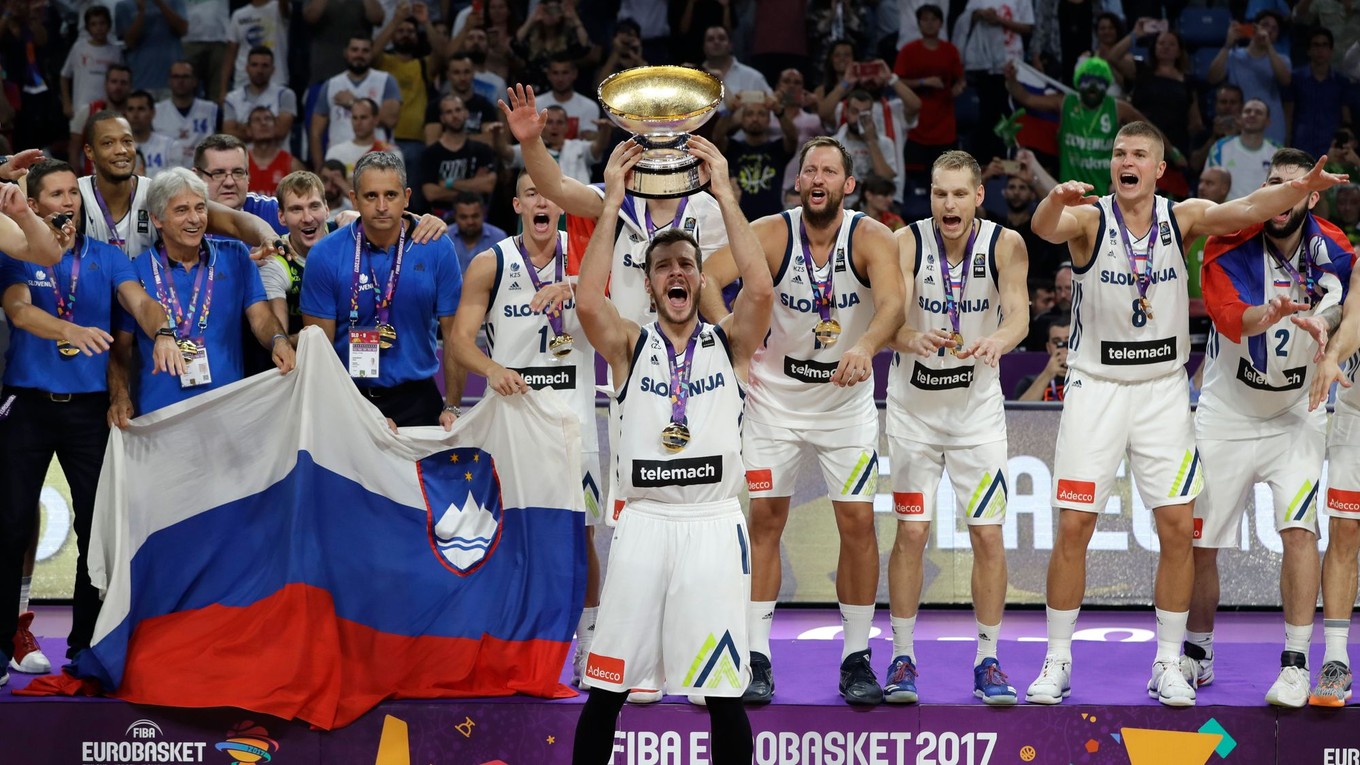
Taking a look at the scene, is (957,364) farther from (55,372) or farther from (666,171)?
(55,372)

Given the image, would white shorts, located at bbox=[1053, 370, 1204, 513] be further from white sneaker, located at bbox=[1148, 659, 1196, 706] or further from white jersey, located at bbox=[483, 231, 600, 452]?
white jersey, located at bbox=[483, 231, 600, 452]

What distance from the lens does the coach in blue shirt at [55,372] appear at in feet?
22.7

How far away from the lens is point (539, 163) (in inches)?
258

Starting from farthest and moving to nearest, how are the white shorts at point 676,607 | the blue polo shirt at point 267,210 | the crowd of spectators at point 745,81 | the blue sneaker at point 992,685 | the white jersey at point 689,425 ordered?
1. the crowd of spectators at point 745,81
2. the blue polo shirt at point 267,210
3. the blue sneaker at point 992,685
4. the white jersey at point 689,425
5. the white shorts at point 676,607

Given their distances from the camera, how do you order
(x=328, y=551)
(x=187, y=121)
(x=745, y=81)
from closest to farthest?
(x=328, y=551) < (x=187, y=121) < (x=745, y=81)

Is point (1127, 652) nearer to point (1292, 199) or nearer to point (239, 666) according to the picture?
point (1292, 199)

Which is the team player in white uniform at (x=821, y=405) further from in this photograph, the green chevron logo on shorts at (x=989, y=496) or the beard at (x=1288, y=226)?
the beard at (x=1288, y=226)

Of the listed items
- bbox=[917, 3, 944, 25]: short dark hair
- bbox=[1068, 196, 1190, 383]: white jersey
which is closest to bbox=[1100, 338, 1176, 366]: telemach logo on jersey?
bbox=[1068, 196, 1190, 383]: white jersey

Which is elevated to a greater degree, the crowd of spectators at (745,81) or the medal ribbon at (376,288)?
the crowd of spectators at (745,81)

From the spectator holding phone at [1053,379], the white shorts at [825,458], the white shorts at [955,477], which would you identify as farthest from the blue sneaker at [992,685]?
the spectator holding phone at [1053,379]

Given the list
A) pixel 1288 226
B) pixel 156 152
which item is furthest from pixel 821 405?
pixel 156 152

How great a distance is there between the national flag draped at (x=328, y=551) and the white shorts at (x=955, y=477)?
1549 mm

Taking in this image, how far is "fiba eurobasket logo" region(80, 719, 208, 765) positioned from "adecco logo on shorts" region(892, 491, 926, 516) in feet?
11.3

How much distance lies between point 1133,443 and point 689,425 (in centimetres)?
229
